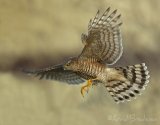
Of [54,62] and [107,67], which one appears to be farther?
[54,62]

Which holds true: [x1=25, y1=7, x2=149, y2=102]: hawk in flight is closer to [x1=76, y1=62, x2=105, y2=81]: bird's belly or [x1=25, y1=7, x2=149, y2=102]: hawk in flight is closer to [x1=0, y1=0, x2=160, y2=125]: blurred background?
[x1=76, y1=62, x2=105, y2=81]: bird's belly

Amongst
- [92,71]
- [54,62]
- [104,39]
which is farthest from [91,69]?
[54,62]

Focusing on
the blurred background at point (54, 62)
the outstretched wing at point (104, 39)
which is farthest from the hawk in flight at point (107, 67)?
the blurred background at point (54, 62)

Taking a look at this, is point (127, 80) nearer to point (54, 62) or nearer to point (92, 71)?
point (92, 71)

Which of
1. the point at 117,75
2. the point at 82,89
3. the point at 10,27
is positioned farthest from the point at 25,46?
the point at 117,75

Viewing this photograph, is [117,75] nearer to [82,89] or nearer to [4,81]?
[82,89]

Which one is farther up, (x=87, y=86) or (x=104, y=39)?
(x=104, y=39)

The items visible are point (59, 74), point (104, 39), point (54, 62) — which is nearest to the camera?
point (104, 39)

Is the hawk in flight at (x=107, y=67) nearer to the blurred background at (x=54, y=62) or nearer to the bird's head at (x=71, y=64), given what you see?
the bird's head at (x=71, y=64)

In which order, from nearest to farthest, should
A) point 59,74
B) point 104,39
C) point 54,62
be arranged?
point 104,39 → point 59,74 → point 54,62
